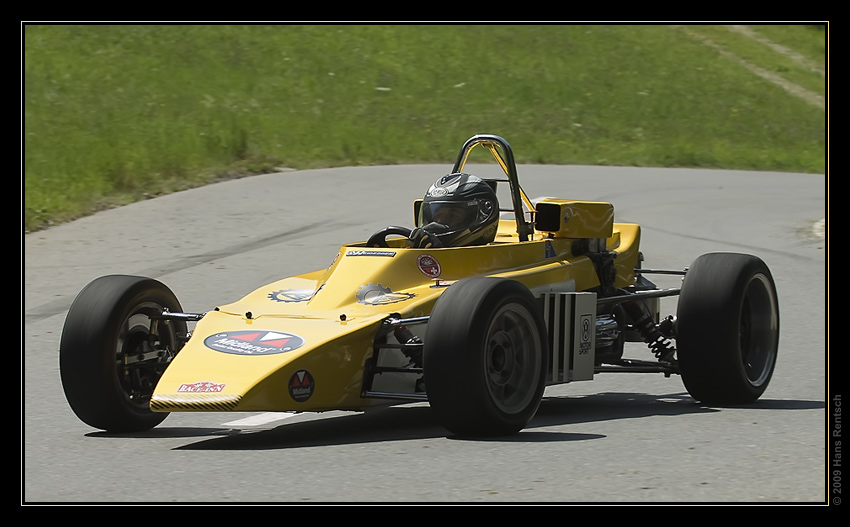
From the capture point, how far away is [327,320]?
28.2 ft

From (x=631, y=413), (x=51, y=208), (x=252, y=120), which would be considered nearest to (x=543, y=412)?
(x=631, y=413)

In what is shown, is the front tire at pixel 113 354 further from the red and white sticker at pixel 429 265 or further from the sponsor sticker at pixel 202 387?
the red and white sticker at pixel 429 265

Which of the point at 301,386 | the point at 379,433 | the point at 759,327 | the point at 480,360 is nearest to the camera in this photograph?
the point at 480,360

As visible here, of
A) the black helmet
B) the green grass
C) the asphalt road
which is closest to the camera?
the asphalt road

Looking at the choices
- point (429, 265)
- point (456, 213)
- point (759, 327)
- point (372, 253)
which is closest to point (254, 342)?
point (372, 253)

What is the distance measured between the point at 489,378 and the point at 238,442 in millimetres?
1579

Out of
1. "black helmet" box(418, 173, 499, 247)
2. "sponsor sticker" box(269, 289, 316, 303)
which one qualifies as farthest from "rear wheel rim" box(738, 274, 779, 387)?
"sponsor sticker" box(269, 289, 316, 303)

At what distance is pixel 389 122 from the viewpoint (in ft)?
103

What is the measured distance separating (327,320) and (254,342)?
535 mm

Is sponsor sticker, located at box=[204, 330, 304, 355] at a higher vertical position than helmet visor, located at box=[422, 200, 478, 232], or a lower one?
lower

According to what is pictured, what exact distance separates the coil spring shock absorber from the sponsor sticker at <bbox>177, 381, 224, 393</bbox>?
408 centimetres

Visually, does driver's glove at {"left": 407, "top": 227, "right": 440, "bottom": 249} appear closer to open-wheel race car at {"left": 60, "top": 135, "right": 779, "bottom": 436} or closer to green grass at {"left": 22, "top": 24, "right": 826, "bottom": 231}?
open-wheel race car at {"left": 60, "top": 135, "right": 779, "bottom": 436}

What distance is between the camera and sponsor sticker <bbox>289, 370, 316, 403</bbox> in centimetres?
799

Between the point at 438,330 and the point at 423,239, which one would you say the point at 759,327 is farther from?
the point at 438,330
